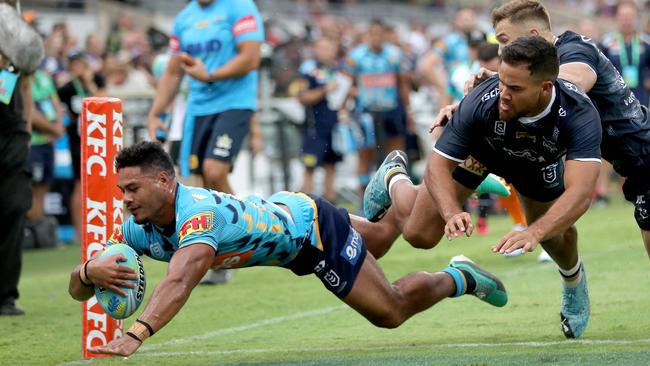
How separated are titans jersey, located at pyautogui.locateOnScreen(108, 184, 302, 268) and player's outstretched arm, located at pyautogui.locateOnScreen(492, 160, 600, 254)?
1.34m

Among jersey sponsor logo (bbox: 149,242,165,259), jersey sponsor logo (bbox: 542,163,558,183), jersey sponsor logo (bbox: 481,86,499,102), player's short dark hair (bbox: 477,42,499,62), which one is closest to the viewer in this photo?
jersey sponsor logo (bbox: 149,242,165,259)

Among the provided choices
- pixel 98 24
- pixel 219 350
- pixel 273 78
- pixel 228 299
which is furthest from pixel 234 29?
pixel 98 24

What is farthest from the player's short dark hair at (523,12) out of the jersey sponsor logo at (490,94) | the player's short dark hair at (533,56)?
the player's short dark hair at (533,56)

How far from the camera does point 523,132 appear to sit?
6.84 meters

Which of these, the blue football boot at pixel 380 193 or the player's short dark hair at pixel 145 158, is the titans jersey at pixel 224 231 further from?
the blue football boot at pixel 380 193

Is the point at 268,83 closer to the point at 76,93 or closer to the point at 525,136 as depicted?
the point at 76,93

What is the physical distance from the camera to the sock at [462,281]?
761 cm

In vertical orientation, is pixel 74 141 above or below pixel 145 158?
below

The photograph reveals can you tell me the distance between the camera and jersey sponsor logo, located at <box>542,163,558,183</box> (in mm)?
7266

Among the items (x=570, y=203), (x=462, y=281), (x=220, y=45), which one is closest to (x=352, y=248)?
(x=462, y=281)

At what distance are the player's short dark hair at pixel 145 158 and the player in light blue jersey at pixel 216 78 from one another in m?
4.18

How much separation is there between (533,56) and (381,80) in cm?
1233

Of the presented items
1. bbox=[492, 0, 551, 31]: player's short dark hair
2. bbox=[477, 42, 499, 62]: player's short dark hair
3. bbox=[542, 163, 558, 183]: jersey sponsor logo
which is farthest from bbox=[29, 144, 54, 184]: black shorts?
bbox=[542, 163, 558, 183]: jersey sponsor logo

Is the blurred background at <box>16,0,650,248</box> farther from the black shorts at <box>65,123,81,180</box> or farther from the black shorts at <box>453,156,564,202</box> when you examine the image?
the black shorts at <box>453,156,564,202</box>
